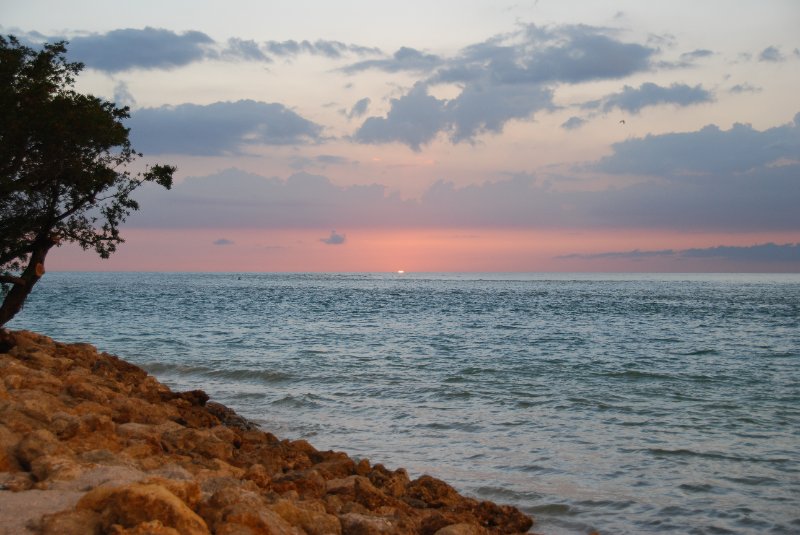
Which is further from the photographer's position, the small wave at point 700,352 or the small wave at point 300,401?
the small wave at point 700,352

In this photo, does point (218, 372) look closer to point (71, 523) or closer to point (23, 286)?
point (23, 286)

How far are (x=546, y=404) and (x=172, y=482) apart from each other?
47.1 feet

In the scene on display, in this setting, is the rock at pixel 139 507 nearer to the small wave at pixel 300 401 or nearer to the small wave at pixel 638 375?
the small wave at pixel 300 401

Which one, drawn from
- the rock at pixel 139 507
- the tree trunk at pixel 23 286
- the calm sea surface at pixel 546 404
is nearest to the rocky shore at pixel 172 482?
the rock at pixel 139 507

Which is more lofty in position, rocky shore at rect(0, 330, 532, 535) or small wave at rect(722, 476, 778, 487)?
rocky shore at rect(0, 330, 532, 535)

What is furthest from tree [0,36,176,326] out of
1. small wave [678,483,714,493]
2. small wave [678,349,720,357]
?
small wave [678,349,720,357]

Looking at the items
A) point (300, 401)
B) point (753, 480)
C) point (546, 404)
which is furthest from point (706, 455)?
point (300, 401)

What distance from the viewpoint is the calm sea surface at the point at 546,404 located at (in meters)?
11.9

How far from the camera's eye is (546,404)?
1966 centimetres

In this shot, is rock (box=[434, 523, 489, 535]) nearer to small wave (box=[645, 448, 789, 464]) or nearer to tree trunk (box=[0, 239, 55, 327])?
small wave (box=[645, 448, 789, 464])

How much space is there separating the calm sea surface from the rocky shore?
2.10 metres

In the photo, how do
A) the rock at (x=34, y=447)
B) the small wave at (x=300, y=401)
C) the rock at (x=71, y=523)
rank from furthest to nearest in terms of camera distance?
the small wave at (x=300, y=401) → the rock at (x=34, y=447) → the rock at (x=71, y=523)

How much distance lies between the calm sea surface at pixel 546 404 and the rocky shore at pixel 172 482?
2.10 metres

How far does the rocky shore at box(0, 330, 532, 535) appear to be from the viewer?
608 centimetres
